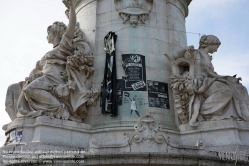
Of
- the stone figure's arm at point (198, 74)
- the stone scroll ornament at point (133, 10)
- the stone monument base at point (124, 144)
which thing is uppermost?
the stone scroll ornament at point (133, 10)

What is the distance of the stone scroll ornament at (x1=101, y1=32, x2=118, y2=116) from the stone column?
22cm

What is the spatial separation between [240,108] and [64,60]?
6.91 meters

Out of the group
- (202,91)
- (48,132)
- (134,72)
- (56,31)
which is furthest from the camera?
(56,31)

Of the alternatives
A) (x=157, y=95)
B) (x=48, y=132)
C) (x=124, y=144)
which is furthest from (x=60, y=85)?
(x=124, y=144)

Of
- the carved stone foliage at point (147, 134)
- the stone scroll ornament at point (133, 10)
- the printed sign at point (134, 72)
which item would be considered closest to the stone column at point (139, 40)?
the stone scroll ornament at point (133, 10)

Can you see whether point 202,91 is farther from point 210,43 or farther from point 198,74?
point 210,43

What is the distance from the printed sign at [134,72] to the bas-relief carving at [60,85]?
1.26 m

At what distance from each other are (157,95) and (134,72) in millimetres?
1247

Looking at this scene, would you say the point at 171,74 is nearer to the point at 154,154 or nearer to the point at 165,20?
the point at 165,20

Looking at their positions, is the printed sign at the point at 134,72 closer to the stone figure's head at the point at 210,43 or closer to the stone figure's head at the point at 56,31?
the stone figure's head at the point at 210,43

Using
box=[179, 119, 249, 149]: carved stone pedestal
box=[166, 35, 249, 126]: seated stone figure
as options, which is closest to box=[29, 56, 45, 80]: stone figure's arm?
box=[166, 35, 249, 126]: seated stone figure

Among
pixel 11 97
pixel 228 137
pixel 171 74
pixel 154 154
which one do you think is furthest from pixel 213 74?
pixel 11 97

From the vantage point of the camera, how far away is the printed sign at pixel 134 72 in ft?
47.9

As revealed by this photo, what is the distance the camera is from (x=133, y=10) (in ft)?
52.7
